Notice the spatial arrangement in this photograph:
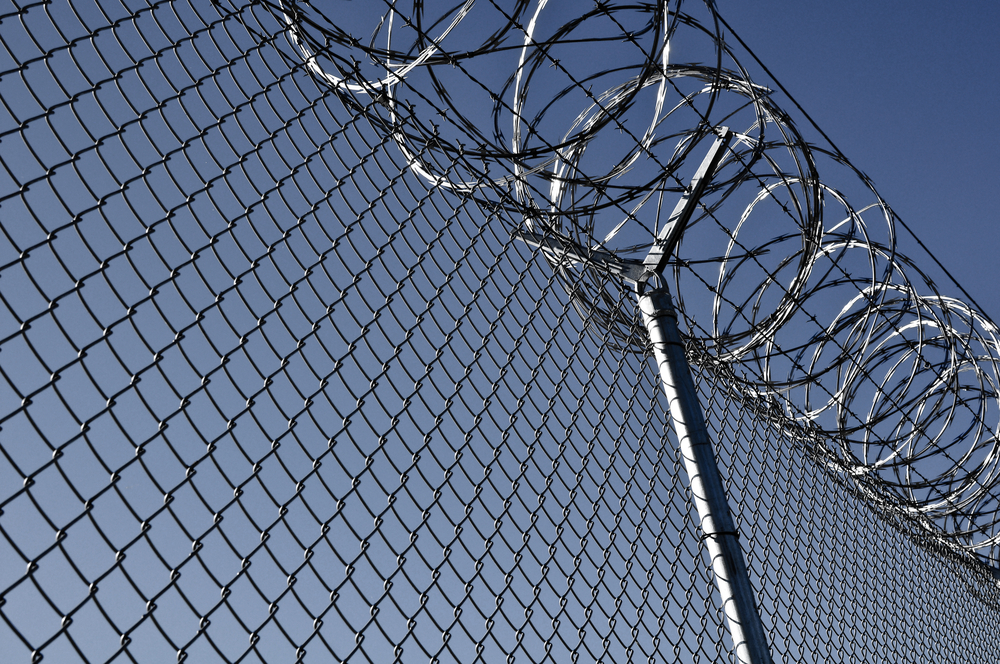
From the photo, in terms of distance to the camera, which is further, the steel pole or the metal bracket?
the metal bracket

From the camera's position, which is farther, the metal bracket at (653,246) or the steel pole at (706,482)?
the metal bracket at (653,246)

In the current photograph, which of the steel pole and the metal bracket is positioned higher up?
the metal bracket

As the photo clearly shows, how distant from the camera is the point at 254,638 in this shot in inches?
59.2

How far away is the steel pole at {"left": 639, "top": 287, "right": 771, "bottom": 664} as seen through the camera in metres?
2.37

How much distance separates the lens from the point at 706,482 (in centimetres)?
250

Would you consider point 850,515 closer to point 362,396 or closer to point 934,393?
point 934,393

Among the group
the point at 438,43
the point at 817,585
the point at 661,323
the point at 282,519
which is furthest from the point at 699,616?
the point at 438,43

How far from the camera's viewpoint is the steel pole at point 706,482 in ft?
7.76

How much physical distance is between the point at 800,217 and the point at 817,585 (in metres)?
1.50

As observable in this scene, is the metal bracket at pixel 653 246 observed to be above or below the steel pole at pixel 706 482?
above

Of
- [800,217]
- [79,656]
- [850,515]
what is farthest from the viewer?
[850,515]

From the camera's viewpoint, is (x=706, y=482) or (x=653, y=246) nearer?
(x=706, y=482)

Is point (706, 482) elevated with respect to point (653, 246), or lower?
lower

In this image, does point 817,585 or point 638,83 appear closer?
point 638,83
